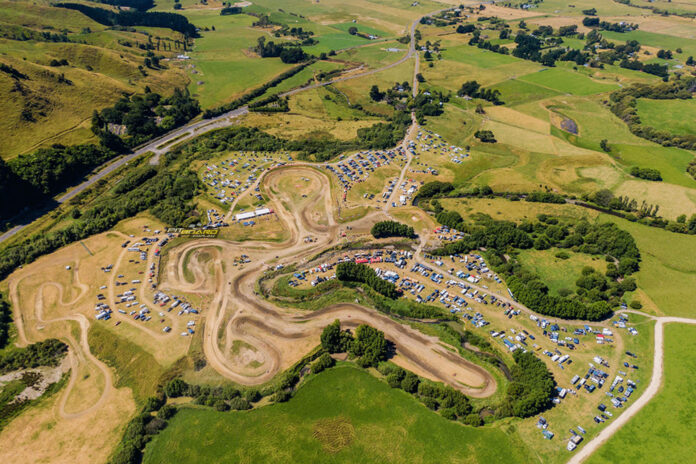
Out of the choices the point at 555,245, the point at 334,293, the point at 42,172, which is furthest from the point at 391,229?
the point at 42,172

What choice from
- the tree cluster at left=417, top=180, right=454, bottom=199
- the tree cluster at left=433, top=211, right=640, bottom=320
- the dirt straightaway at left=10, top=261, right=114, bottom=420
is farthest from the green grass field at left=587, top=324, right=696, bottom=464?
the dirt straightaway at left=10, top=261, right=114, bottom=420

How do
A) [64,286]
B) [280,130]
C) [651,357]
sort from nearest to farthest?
[651,357]
[64,286]
[280,130]

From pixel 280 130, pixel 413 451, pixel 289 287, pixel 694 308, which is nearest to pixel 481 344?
pixel 413 451

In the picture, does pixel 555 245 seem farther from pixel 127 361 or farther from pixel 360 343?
pixel 127 361

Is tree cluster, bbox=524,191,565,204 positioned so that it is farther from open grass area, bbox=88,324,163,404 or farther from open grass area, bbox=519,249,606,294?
open grass area, bbox=88,324,163,404

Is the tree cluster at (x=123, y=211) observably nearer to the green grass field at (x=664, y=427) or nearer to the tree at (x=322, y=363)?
the tree at (x=322, y=363)

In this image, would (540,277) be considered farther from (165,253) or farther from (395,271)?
(165,253)
